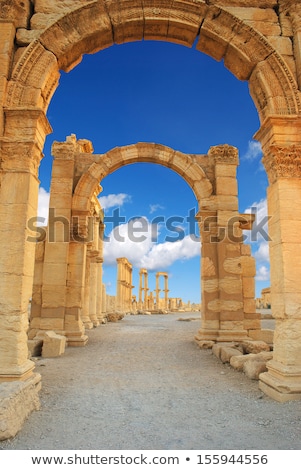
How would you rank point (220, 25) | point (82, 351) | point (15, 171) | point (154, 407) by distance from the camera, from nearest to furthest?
point (154, 407) < point (15, 171) < point (220, 25) < point (82, 351)

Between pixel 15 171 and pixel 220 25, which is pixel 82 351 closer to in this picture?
pixel 15 171

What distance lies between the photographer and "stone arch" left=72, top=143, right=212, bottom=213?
11.0 m

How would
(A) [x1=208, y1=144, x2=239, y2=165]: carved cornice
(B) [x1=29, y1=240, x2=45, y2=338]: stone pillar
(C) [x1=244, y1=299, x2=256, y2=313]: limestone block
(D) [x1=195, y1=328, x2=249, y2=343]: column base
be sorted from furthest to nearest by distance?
(A) [x1=208, y1=144, x2=239, y2=165]: carved cornice
(C) [x1=244, y1=299, x2=256, y2=313]: limestone block
(B) [x1=29, y1=240, x2=45, y2=338]: stone pillar
(D) [x1=195, y1=328, x2=249, y2=343]: column base

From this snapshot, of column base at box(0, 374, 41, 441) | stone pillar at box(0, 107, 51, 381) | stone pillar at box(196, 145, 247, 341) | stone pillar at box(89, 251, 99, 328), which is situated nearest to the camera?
column base at box(0, 374, 41, 441)

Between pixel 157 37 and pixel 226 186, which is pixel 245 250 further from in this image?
pixel 157 37

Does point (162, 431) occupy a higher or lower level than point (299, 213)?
lower

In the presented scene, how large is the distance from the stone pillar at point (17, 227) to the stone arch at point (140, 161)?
578 centimetres

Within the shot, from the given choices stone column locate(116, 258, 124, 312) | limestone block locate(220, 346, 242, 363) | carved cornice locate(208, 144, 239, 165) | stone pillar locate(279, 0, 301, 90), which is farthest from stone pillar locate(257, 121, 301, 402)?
stone column locate(116, 258, 124, 312)

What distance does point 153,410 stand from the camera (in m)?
4.30

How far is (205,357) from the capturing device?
26.2 ft

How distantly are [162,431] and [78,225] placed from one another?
8057 millimetres

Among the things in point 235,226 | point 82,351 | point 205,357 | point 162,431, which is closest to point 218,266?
point 235,226

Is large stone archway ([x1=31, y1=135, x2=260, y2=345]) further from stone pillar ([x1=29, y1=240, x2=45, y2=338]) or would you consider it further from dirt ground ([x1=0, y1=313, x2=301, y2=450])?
dirt ground ([x1=0, y1=313, x2=301, y2=450])

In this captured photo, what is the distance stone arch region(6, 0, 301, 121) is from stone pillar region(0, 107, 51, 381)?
0.47 m
